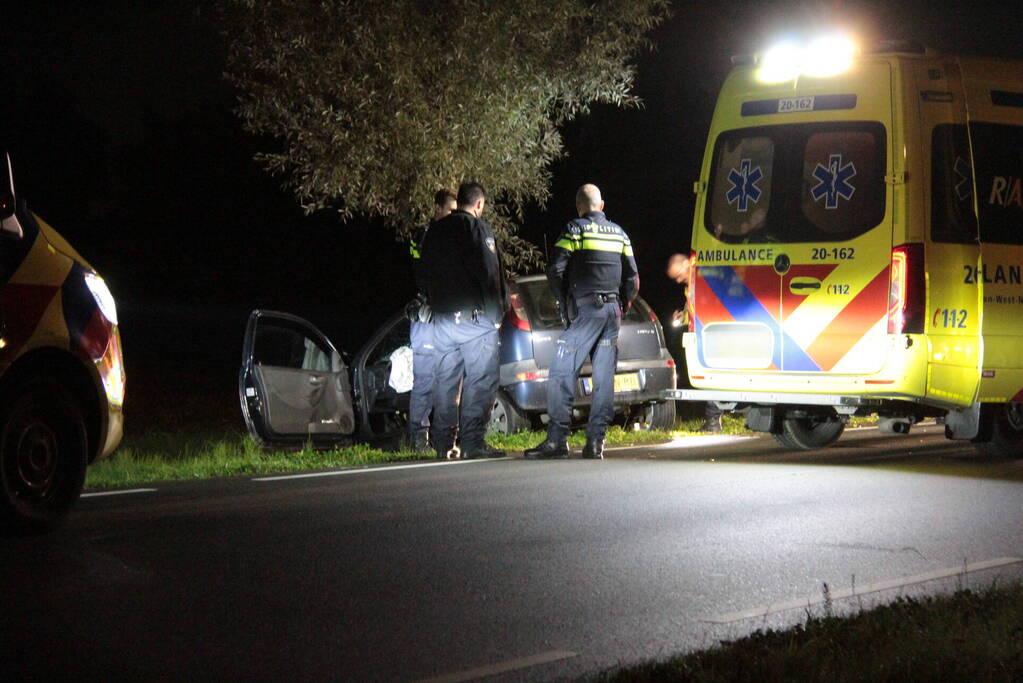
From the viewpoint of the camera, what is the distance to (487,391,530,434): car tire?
1261 cm

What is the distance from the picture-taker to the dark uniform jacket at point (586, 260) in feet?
35.5

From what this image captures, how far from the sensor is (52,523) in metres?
6.94

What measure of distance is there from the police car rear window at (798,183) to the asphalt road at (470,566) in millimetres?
1679

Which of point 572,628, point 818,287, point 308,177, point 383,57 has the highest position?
point 383,57

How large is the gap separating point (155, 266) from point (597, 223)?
119 feet

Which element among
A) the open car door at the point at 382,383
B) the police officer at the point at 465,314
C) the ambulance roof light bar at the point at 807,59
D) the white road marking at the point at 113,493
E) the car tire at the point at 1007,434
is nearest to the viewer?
the white road marking at the point at 113,493

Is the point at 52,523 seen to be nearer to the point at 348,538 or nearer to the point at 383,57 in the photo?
the point at 348,538

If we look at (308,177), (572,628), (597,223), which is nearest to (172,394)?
(308,177)

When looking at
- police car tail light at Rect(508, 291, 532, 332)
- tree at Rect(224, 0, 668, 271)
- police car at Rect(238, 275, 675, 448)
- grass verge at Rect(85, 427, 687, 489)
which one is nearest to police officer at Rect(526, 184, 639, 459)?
police car at Rect(238, 275, 675, 448)

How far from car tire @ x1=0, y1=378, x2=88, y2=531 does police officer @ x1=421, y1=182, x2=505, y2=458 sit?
403 cm

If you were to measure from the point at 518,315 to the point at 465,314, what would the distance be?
1.57 meters

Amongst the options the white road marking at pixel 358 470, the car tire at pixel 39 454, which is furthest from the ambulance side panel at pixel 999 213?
the car tire at pixel 39 454

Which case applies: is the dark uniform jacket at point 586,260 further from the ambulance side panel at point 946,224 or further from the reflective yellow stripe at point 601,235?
the ambulance side panel at point 946,224

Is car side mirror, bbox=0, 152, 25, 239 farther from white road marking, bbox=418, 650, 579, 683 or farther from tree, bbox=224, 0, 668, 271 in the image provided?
tree, bbox=224, 0, 668, 271
